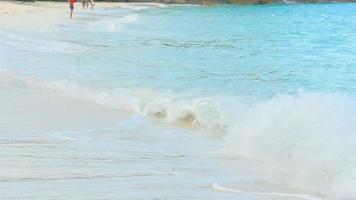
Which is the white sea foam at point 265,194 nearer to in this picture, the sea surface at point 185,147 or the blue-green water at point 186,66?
the sea surface at point 185,147

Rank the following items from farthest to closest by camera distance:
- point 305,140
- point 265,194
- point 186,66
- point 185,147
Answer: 1. point 186,66
2. point 185,147
3. point 305,140
4. point 265,194

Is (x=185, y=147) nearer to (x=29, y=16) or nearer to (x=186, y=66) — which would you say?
(x=186, y=66)

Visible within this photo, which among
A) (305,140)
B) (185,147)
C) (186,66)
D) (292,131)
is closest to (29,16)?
(186,66)

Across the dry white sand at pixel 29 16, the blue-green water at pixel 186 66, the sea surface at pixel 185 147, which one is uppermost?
the sea surface at pixel 185 147

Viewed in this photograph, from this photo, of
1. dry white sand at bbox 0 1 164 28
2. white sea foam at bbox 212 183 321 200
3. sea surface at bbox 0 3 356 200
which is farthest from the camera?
dry white sand at bbox 0 1 164 28

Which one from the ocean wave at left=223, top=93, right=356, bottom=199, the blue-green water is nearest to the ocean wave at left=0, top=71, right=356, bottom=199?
the ocean wave at left=223, top=93, right=356, bottom=199

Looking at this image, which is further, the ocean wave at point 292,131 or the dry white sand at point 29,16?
the dry white sand at point 29,16

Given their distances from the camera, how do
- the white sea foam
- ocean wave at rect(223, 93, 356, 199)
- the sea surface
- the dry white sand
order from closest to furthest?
the white sea foam, the sea surface, ocean wave at rect(223, 93, 356, 199), the dry white sand

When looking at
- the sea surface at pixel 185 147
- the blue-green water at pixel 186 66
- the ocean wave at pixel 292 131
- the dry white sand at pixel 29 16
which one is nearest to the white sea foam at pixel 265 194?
the sea surface at pixel 185 147

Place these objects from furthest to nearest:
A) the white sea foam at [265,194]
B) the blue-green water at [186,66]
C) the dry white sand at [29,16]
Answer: the dry white sand at [29,16] < the blue-green water at [186,66] < the white sea foam at [265,194]

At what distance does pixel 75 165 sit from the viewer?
6.48 m

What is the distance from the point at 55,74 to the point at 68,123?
596cm

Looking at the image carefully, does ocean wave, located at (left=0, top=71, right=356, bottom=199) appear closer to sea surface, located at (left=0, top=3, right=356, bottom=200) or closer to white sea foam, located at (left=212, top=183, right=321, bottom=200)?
sea surface, located at (left=0, top=3, right=356, bottom=200)

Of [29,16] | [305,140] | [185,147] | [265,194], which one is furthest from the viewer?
[29,16]
